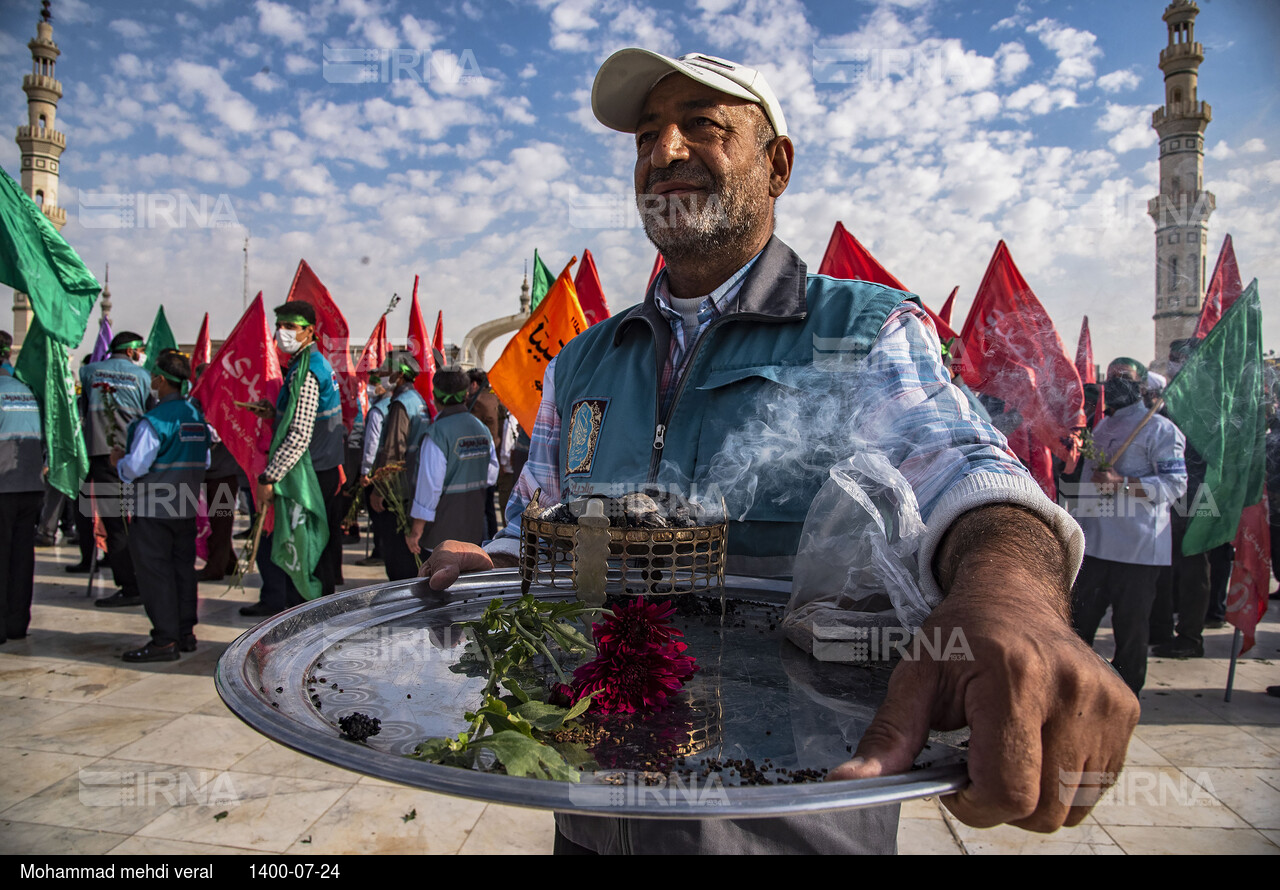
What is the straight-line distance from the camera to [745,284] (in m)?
1.93

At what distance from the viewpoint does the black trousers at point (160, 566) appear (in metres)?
5.98

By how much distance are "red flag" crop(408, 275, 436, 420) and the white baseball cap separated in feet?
27.4

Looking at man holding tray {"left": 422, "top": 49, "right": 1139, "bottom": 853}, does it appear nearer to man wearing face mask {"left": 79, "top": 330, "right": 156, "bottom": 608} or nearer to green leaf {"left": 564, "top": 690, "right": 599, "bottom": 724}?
green leaf {"left": 564, "top": 690, "right": 599, "bottom": 724}

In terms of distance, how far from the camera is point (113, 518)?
7625 mm

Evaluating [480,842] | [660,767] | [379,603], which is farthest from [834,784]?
[480,842]

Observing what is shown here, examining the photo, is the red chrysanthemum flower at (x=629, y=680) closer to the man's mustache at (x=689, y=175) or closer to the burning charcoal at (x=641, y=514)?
the burning charcoal at (x=641, y=514)

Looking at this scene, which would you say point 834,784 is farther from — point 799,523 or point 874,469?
point 799,523

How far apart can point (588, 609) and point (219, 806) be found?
131 inches

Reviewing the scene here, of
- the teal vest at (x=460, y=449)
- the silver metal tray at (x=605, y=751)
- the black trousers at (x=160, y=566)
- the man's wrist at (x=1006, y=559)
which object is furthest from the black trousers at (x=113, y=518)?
the man's wrist at (x=1006, y=559)

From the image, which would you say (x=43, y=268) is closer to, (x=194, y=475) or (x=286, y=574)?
(x=194, y=475)

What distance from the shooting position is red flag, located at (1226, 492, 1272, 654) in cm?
555

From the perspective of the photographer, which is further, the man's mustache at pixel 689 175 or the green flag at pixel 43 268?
the green flag at pixel 43 268

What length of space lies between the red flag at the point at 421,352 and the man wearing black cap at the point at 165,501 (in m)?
3.99

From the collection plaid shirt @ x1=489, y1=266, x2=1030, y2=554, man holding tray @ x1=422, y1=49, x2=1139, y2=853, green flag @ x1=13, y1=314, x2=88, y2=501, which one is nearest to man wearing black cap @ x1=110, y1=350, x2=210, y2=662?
green flag @ x1=13, y1=314, x2=88, y2=501
